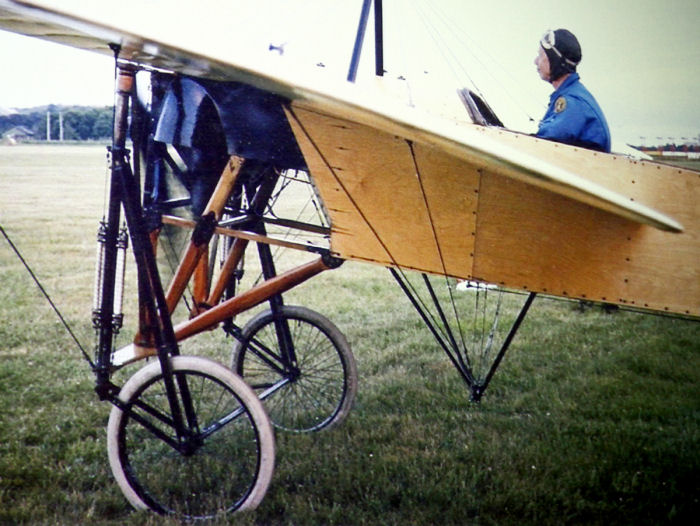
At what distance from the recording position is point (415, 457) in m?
3.35

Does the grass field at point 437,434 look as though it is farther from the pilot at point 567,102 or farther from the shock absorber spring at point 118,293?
the pilot at point 567,102

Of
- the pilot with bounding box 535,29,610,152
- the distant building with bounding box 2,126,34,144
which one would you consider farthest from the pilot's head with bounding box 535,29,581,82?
the distant building with bounding box 2,126,34,144

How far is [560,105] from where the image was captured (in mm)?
3086

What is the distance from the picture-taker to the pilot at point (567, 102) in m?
2.94

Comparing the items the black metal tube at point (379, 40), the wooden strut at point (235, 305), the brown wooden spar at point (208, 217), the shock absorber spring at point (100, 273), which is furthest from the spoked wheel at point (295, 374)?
the black metal tube at point (379, 40)

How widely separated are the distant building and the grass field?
164 centimetres

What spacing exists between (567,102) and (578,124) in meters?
0.17

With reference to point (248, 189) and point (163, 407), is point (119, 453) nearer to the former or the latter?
point (163, 407)

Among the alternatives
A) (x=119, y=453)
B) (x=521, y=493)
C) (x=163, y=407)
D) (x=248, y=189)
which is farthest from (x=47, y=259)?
(x=521, y=493)

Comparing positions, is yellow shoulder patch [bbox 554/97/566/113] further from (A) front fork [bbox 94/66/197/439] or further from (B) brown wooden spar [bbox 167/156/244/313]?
(A) front fork [bbox 94/66/197/439]

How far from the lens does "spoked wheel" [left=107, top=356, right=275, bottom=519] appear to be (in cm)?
270

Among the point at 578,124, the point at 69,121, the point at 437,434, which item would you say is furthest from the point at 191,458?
the point at 69,121

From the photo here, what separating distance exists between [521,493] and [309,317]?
5.20ft

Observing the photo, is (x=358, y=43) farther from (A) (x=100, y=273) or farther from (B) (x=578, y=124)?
(A) (x=100, y=273)
